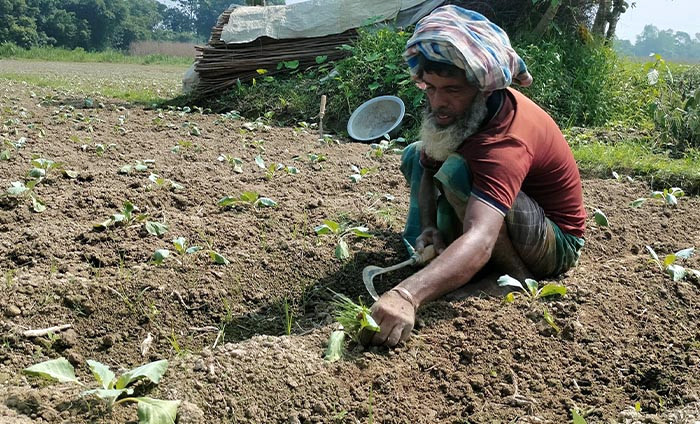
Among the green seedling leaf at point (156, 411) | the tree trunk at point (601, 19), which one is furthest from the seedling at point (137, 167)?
the tree trunk at point (601, 19)

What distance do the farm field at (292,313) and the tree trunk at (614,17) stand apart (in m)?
4.81

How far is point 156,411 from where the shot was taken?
1.68 metres

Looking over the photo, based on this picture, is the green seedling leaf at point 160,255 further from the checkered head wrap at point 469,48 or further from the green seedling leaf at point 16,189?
the checkered head wrap at point 469,48

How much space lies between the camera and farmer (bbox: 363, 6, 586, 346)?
2.16 metres

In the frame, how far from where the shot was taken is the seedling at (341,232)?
9.36 feet

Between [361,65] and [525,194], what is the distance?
525cm

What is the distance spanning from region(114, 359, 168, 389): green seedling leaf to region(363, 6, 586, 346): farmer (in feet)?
2.07

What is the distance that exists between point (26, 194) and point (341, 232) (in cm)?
177

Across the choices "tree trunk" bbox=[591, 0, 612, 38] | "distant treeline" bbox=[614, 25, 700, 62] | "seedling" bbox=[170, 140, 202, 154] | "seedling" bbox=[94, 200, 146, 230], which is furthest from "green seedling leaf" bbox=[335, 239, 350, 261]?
"distant treeline" bbox=[614, 25, 700, 62]

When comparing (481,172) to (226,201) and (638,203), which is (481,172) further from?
(638,203)

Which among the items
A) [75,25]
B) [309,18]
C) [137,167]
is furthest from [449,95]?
[75,25]

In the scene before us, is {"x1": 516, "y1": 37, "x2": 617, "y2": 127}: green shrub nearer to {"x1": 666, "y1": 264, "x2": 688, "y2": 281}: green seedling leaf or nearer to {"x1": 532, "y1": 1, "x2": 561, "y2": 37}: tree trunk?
{"x1": 532, "y1": 1, "x2": 561, "y2": 37}: tree trunk

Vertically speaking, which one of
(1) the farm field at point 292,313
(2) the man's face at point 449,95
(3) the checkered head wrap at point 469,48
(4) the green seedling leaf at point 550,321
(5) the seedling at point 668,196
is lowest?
(1) the farm field at point 292,313

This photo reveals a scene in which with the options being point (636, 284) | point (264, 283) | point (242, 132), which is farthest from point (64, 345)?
point (242, 132)
